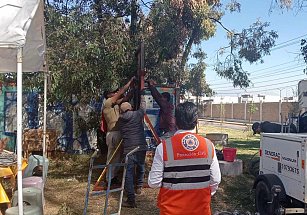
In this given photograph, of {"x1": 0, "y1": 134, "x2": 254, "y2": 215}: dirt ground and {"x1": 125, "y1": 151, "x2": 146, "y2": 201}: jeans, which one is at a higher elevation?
{"x1": 125, "y1": 151, "x2": 146, "y2": 201}: jeans

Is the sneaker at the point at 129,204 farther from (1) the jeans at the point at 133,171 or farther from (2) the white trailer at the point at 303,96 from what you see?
(2) the white trailer at the point at 303,96

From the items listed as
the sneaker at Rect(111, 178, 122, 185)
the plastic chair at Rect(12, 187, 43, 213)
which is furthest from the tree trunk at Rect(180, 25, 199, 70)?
the plastic chair at Rect(12, 187, 43, 213)

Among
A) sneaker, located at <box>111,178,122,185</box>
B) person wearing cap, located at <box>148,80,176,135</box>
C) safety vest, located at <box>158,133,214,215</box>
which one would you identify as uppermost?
person wearing cap, located at <box>148,80,176,135</box>

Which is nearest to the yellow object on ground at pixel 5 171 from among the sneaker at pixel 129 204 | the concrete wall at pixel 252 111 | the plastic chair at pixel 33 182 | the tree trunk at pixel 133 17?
the plastic chair at pixel 33 182

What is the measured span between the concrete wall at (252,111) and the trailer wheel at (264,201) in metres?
26.2

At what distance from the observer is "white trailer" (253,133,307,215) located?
522 centimetres

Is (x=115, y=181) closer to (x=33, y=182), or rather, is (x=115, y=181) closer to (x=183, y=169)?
(x=33, y=182)

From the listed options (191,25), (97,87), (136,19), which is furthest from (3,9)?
(191,25)

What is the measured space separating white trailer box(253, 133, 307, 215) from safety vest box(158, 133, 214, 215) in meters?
2.49

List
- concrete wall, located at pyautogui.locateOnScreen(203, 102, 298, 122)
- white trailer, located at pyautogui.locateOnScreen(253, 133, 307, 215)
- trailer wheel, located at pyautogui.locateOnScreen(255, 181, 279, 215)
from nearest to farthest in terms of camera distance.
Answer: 1. white trailer, located at pyautogui.locateOnScreen(253, 133, 307, 215)
2. trailer wheel, located at pyautogui.locateOnScreen(255, 181, 279, 215)
3. concrete wall, located at pyautogui.locateOnScreen(203, 102, 298, 122)

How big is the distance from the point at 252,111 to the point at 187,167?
31.7 meters

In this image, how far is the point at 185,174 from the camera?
3.12 m

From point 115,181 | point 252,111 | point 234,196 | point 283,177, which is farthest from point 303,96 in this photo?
point 252,111

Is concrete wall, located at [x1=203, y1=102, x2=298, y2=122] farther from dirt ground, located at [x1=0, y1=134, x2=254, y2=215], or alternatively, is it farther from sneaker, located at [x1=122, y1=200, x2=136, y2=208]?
sneaker, located at [x1=122, y1=200, x2=136, y2=208]
